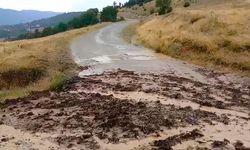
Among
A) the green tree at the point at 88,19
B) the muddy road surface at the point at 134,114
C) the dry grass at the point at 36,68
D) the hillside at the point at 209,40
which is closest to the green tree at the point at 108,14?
the green tree at the point at 88,19

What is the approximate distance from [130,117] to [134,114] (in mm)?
594

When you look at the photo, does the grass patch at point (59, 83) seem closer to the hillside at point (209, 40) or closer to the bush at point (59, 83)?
the bush at point (59, 83)

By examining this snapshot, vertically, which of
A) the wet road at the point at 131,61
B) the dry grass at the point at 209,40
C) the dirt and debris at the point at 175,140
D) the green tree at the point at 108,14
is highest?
the dirt and debris at the point at 175,140

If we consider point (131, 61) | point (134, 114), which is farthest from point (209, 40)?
point (134, 114)

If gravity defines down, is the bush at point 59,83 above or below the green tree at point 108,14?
above

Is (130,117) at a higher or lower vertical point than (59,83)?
higher

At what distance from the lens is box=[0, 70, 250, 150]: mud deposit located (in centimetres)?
1884

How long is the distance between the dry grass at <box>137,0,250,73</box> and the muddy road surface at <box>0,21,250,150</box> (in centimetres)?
502

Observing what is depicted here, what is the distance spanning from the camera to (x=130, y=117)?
21.6 m

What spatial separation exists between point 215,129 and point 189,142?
2347 mm

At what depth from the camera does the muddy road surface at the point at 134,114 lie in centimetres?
1886

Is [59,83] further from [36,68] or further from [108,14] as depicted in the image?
[108,14]

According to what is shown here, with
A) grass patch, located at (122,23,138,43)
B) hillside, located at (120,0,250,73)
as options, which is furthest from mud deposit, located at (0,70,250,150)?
grass patch, located at (122,23,138,43)

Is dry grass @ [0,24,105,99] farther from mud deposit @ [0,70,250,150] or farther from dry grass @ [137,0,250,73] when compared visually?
dry grass @ [137,0,250,73]
